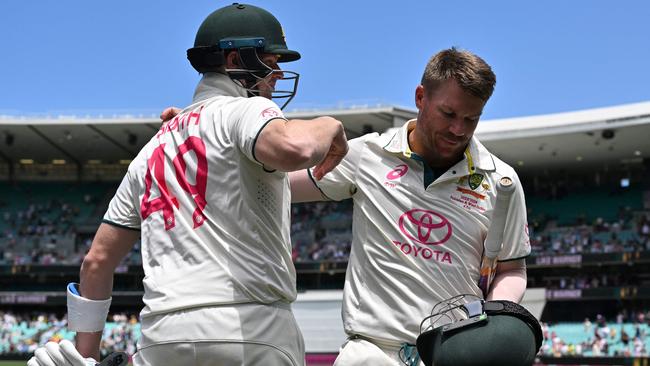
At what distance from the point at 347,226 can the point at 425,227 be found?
38137mm

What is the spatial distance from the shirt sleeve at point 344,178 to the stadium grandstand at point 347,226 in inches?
1008

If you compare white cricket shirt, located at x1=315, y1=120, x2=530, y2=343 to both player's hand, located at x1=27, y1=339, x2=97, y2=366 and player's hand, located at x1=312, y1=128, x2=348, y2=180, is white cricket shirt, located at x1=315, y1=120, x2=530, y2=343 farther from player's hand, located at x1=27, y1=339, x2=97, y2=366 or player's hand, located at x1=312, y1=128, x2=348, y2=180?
player's hand, located at x1=27, y1=339, x2=97, y2=366

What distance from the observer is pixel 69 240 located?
43.7 m

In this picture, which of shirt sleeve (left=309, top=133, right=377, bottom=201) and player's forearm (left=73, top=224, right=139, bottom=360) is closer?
player's forearm (left=73, top=224, right=139, bottom=360)

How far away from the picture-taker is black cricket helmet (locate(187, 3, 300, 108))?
3209 millimetres

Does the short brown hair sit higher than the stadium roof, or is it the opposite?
the short brown hair

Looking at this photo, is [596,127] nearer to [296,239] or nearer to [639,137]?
[639,137]

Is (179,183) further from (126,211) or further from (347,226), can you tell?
(347,226)

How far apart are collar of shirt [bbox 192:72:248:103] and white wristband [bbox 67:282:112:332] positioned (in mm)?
891

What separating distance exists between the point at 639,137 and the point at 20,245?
2940 centimetres

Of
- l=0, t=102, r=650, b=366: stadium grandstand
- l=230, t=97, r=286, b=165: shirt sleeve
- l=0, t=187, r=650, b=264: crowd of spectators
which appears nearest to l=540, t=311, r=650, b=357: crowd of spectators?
l=0, t=102, r=650, b=366: stadium grandstand

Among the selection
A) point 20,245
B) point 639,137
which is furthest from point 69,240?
point 639,137

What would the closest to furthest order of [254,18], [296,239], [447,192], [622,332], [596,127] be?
[254,18] → [447,192] → [622,332] → [596,127] → [296,239]

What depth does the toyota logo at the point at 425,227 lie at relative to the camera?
13.3 feet
